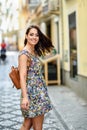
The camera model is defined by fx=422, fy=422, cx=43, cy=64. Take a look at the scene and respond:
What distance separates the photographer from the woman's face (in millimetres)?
5375

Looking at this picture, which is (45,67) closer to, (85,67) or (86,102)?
(85,67)

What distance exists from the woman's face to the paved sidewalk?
2.93 metres

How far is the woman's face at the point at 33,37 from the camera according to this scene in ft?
17.6

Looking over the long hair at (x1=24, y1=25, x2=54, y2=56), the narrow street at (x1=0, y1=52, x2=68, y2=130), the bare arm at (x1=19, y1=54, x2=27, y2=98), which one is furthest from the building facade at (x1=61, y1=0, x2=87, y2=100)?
the bare arm at (x1=19, y1=54, x2=27, y2=98)

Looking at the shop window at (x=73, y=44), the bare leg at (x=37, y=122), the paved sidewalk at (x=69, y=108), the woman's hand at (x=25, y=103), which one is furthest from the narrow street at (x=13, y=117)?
the woman's hand at (x=25, y=103)

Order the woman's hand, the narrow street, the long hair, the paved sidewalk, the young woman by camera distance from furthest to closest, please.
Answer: the paved sidewalk
the narrow street
the long hair
the young woman
the woman's hand

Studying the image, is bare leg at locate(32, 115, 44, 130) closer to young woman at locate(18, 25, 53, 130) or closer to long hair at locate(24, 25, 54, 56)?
young woman at locate(18, 25, 53, 130)

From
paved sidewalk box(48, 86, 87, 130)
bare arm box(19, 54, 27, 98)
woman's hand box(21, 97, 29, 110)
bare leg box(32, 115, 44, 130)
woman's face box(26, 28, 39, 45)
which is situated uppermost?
woman's face box(26, 28, 39, 45)

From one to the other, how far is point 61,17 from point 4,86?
3.66 m

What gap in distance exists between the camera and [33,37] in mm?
5379

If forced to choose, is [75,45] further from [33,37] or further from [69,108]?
Answer: [33,37]

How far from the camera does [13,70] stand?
5332 mm

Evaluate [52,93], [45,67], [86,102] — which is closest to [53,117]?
[86,102]

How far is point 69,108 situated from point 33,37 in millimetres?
5219
